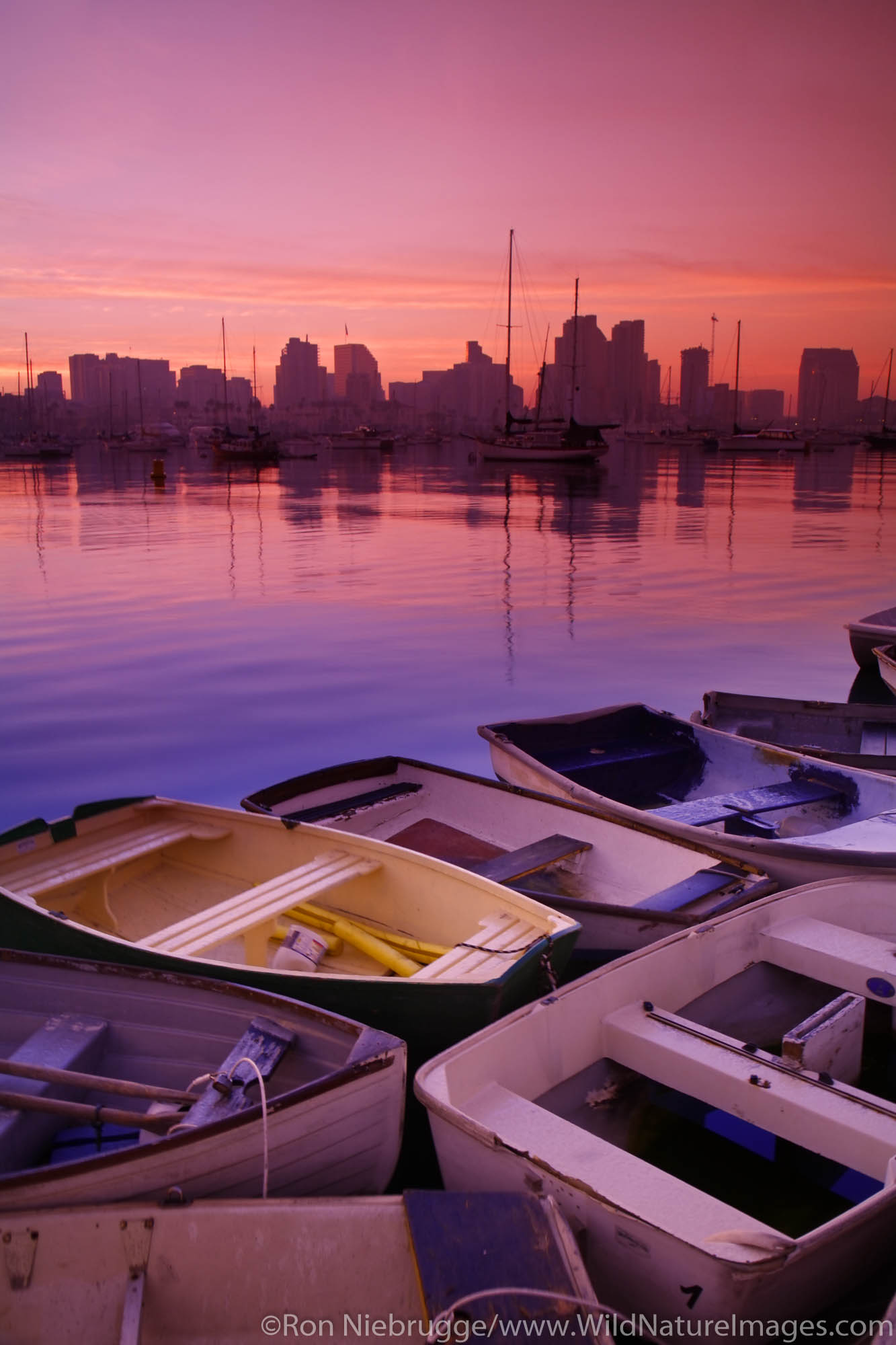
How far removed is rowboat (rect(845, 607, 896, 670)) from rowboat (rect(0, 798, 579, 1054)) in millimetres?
9231

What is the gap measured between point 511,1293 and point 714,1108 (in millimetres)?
1835

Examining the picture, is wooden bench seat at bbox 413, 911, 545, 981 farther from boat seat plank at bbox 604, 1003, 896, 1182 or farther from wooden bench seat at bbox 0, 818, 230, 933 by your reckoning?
wooden bench seat at bbox 0, 818, 230, 933

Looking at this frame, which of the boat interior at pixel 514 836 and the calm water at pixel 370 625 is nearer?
the boat interior at pixel 514 836

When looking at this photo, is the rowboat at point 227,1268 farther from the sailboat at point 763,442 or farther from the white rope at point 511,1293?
the sailboat at point 763,442

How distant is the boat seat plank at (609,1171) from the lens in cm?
308

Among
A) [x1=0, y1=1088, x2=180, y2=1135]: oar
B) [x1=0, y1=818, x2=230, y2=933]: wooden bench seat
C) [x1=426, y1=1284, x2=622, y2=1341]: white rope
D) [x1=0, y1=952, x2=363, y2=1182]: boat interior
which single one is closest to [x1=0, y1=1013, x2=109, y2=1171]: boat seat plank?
[x1=0, y1=952, x2=363, y2=1182]: boat interior

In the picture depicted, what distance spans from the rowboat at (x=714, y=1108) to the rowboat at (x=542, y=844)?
524mm

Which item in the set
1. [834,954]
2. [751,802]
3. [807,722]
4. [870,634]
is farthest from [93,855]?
[870,634]

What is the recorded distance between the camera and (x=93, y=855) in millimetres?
6148

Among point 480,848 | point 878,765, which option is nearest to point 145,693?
point 480,848

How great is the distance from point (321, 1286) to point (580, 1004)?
1476mm

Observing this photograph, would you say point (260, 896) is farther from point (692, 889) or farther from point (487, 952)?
point (692, 889)

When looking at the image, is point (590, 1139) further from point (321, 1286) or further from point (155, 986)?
point (155, 986)

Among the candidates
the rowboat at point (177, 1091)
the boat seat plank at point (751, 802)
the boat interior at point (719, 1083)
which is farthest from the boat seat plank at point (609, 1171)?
the boat seat plank at point (751, 802)
